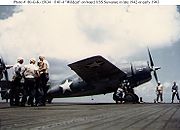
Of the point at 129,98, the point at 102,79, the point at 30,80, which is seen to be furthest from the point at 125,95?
the point at 30,80

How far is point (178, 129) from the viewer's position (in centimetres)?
231

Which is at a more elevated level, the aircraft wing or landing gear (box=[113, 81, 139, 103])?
the aircraft wing

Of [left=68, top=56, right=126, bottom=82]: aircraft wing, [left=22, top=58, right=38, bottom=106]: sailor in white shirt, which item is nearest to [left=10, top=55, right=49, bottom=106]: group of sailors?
[left=22, top=58, right=38, bottom=106]: sailor in white shirt

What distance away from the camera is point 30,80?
20.5ft

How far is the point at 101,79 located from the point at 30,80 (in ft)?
21.0

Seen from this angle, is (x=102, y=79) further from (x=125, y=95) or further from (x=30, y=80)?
(x=30, y=80)

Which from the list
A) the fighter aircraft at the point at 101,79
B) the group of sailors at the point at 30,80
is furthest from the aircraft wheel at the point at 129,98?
the group of sailors at the point at 30,80

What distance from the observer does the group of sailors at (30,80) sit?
20.3ft

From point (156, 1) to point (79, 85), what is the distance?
7.51 metres

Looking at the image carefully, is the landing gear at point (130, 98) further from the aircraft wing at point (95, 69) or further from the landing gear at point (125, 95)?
the aircraft wing at point (95, 69)

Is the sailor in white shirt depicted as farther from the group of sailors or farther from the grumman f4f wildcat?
the grumman f4f wildcat

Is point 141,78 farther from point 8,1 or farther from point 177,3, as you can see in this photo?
point 8,1

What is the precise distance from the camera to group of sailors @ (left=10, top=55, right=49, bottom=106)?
618 cm

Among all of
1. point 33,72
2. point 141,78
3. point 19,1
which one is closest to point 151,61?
point 141,78
